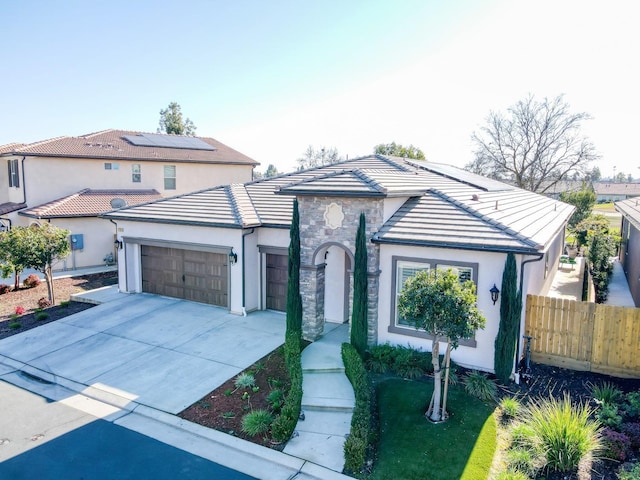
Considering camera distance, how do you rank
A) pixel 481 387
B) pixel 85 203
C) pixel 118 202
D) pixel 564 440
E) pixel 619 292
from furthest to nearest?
pixel 118 202
pixel 85 203
pixel 619 292
pixel 481 387
pixel 564 440

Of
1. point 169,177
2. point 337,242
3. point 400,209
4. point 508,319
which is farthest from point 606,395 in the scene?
point 169,177

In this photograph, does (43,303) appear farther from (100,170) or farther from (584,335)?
(584,335)

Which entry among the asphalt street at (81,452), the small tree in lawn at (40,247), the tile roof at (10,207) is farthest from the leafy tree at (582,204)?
the tile roof at (10,207)

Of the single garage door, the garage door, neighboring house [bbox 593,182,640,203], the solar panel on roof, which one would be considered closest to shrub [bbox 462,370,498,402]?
the garage door

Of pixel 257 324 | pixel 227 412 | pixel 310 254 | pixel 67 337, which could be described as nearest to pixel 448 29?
pixel 310 254

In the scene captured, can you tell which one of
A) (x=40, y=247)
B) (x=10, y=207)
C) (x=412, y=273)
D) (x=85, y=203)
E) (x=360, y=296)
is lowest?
(x=360, y=296)

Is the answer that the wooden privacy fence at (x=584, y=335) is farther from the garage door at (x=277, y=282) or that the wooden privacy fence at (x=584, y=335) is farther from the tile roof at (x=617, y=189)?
the tile roof at (x=617, y=189)
